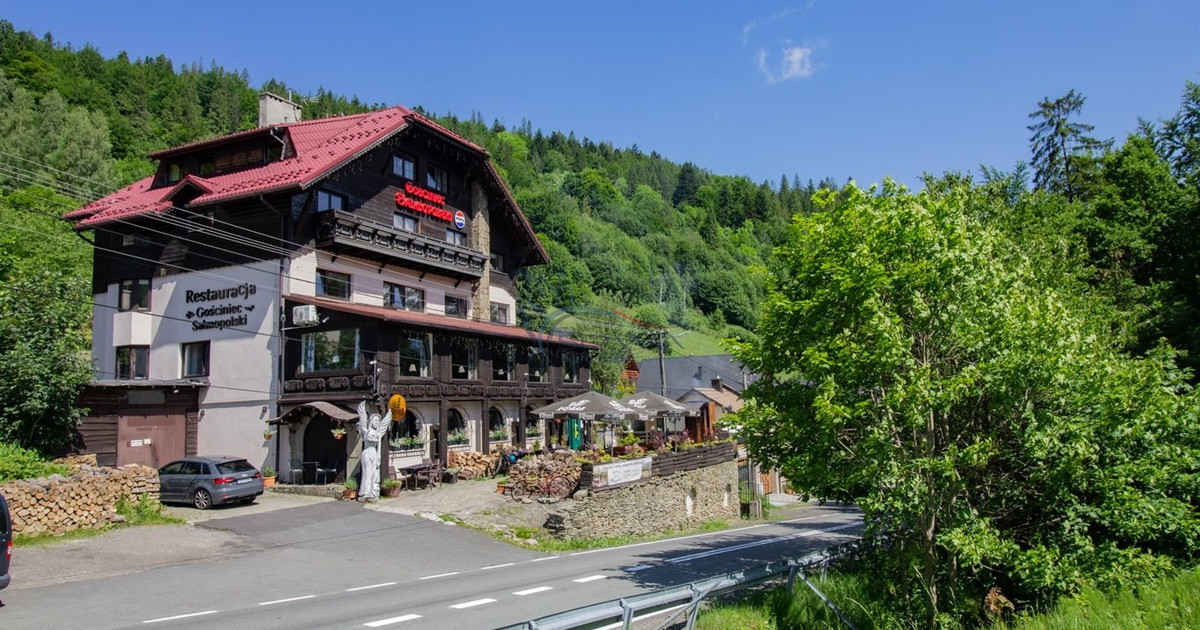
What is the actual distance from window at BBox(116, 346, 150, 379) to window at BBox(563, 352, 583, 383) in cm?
1807

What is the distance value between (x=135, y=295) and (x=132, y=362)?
2.75m

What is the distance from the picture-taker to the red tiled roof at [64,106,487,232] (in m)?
29.8

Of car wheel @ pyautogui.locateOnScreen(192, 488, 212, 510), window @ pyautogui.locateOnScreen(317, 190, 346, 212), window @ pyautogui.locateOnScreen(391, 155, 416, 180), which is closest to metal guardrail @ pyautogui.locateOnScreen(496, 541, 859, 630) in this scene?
car wheel @ pyautogui.locateOnScreen(192, 488, 212, 510)

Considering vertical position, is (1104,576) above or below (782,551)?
above

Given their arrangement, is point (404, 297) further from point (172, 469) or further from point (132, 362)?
point (172, 469)

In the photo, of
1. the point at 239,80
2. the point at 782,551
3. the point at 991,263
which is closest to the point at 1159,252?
the point at 782,551

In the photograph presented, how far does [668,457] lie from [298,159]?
1884 cm

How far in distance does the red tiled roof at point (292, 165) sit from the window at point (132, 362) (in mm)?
5317

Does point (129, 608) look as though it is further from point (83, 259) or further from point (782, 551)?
point (83, 259)

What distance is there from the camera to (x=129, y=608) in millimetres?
12789

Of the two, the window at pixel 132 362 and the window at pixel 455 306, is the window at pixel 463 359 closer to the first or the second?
the window at pixel 455 306

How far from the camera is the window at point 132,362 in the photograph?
31906 millimetres

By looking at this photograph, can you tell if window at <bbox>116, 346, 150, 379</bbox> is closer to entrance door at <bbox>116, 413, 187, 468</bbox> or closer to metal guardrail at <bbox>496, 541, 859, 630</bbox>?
entrance door at <bbox>116, 413, 187, 468</bbox>

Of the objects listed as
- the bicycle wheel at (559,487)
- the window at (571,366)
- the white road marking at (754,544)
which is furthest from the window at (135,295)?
the white road marking at (754,544)
